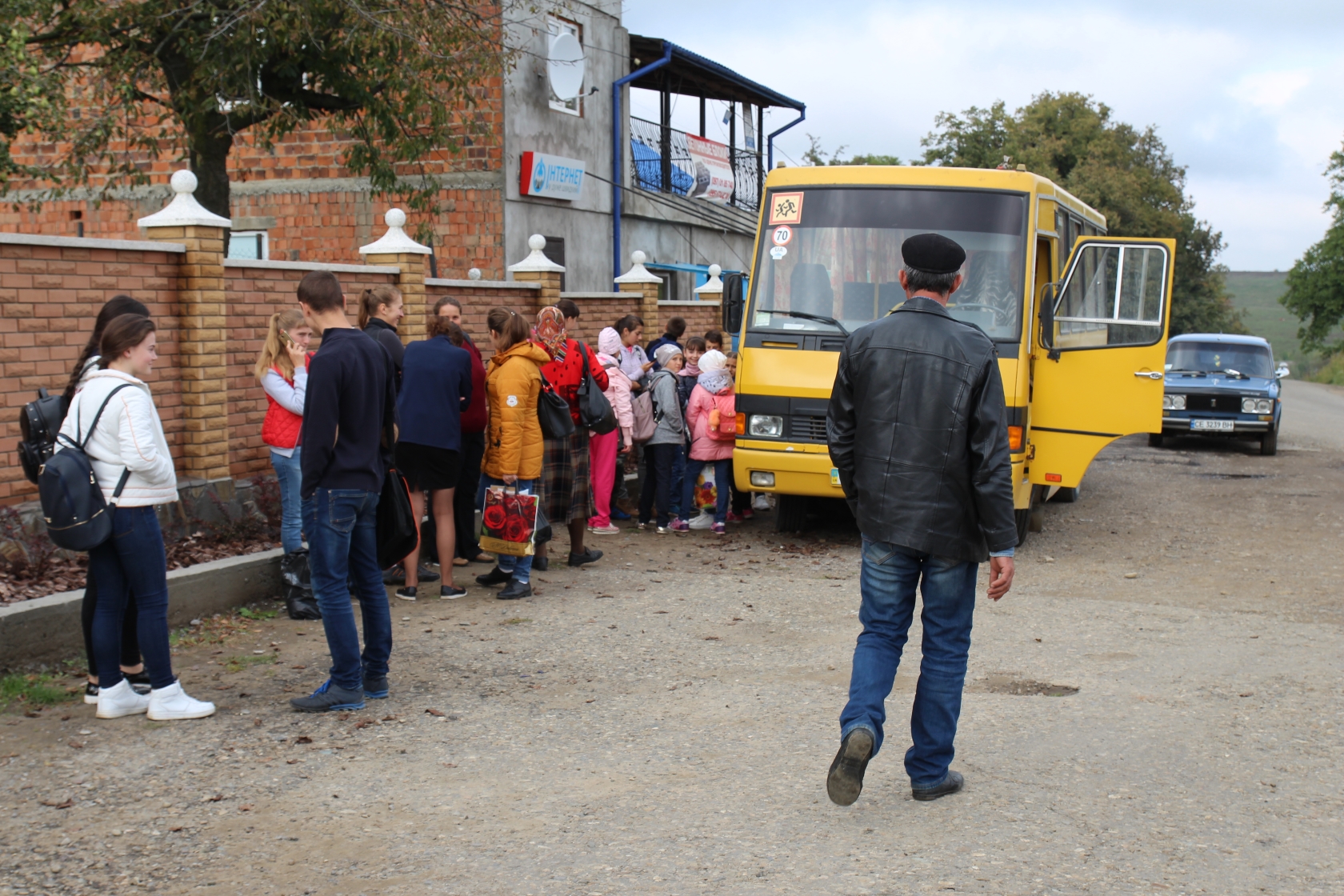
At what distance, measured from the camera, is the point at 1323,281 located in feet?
158

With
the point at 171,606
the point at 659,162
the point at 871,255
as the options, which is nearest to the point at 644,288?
the point at 871,255

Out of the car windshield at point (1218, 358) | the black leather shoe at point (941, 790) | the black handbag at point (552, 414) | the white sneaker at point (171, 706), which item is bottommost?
the white sneaker at point (171, 706)

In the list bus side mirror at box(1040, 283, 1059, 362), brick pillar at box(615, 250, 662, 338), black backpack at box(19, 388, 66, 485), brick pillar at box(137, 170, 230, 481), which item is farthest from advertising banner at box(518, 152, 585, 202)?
black backpack at box(19, 388, 66, 485)

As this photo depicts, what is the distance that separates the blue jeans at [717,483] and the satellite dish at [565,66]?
9.15 meters

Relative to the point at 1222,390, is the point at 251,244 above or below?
above

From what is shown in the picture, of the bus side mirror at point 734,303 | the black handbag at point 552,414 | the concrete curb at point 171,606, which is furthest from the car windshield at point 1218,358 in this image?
the concrete curb at point 171,606

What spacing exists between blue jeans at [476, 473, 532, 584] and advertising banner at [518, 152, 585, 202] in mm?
10432

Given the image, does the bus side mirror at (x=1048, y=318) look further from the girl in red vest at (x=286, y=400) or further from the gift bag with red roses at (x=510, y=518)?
the girl in red vest at (x=286, y=400)

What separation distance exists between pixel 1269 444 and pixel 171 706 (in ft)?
54.3

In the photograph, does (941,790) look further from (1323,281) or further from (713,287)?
(1323,281)

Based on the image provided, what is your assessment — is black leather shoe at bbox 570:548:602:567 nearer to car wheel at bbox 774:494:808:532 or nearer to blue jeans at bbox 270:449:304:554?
car wheel at bbox 774:494:808:532

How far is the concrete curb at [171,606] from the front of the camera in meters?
5.91

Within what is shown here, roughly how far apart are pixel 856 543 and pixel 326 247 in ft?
35.7

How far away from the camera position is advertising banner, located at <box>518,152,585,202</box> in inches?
701
